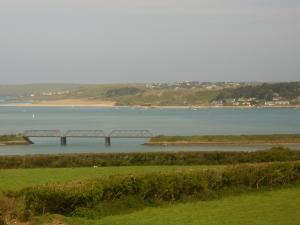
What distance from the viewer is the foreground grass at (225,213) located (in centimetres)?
1512

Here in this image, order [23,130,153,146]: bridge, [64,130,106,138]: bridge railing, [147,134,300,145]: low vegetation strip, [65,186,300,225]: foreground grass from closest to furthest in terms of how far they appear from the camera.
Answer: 1. [65,186,300,225]: foreground grass
2. [147,134,300,145]: low vegetation strip
3. [23,130,153,146]: bridge
4. [64,130,106,138]: bridge railing

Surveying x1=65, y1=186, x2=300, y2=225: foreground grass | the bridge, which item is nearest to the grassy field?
x1=65, y1=186, x2=300, y2=225: foreground grass

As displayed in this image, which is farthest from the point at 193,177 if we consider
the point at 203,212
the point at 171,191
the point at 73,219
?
the point at 73,219

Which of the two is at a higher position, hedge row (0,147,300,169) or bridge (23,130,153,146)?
hedge row (0,147,300,169)

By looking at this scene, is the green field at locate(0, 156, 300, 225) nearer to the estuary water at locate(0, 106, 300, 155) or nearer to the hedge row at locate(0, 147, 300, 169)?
the hedge row at locate(0, 147, 300, 169)

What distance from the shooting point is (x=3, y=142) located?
247 feet

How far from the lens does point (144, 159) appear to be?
37656mm

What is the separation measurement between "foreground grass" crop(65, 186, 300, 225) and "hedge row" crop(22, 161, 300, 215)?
2.42ft

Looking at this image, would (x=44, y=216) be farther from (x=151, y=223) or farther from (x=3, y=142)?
(x=3, y=142)

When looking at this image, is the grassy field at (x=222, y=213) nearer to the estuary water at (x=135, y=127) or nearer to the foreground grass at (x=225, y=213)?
the foreground grass at (x=225, y=213)

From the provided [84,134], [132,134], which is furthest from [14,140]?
[132,134]

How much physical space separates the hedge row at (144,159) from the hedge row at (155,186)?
11551 millimetres

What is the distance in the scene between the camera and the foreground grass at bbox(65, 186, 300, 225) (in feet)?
49.6

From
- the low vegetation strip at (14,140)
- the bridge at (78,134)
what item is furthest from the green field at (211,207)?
the bridge at (78,134)
